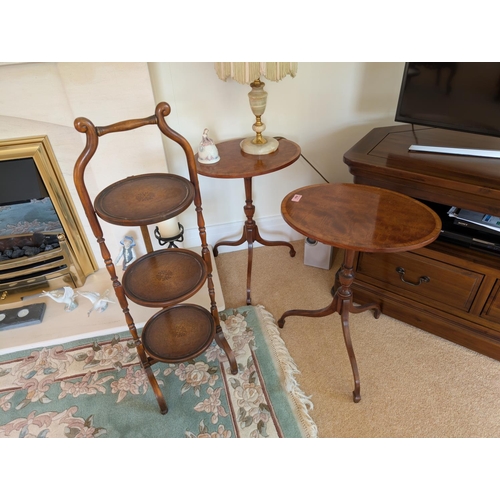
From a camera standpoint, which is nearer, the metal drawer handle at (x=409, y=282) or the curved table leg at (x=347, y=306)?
the curved table leg at (x=347, y=306)

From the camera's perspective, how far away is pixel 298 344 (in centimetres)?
159

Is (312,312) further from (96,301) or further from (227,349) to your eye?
(96,301)

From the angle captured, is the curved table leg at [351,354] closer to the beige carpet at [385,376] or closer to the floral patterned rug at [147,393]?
the beige carpet at [385,376]

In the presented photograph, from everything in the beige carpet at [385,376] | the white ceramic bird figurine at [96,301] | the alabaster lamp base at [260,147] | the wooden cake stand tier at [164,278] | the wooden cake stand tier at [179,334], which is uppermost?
the alabaster lamp base at [260,147]

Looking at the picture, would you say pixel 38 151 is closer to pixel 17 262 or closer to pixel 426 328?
pixel 17 262

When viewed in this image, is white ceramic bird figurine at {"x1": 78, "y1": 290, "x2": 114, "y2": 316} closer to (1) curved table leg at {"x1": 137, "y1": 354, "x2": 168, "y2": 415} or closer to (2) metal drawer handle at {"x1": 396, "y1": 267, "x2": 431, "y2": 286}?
(1) curved table leg at {"x1": 137, "y1": 354, "x2": 168, "y2": 415}

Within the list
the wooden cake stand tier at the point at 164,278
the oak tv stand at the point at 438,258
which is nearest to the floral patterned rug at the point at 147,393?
the wooden cake stand tier at the point at 164,278

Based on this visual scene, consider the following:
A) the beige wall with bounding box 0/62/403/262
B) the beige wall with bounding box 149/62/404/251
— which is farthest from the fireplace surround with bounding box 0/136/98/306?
the beige wall with bounding box 149/62/404/251

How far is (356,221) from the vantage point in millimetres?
1174

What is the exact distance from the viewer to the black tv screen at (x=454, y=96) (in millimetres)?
1208

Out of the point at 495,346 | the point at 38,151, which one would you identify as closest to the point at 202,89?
the point at 38,151

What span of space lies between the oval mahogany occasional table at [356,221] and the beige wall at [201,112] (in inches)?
25.4

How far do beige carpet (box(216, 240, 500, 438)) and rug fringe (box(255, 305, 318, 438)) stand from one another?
0.03 meters

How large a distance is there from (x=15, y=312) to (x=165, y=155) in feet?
3.51
